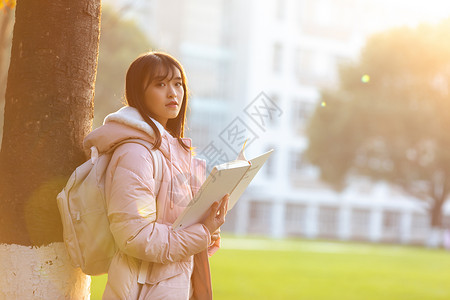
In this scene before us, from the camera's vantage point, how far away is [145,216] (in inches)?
98.4

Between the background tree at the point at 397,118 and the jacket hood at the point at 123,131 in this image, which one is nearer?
the jacket hood at the point at 123,131

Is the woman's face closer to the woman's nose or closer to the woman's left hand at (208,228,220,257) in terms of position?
the woman's nose

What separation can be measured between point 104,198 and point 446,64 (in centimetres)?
3066

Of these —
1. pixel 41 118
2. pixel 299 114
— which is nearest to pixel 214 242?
pixel 41 118

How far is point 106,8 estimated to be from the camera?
23.7 m

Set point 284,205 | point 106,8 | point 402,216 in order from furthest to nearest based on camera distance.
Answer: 1. point 402,216
2. point 284,205
3. point 106,8

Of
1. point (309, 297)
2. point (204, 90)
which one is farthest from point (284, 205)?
point (309, 297)

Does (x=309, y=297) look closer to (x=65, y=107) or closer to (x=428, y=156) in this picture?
(x=65, y=107)

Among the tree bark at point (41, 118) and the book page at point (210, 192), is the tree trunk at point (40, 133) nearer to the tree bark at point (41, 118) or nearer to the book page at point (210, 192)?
the tree bark at point (41, 118)

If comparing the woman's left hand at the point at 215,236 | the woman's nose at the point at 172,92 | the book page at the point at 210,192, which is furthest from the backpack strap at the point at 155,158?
the woman's left hand at the point at 215,236

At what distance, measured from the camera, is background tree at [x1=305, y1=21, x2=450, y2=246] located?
100 feet

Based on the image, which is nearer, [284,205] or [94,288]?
[94,288]

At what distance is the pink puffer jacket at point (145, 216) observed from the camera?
2486mm

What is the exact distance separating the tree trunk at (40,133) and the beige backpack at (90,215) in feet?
0.50
